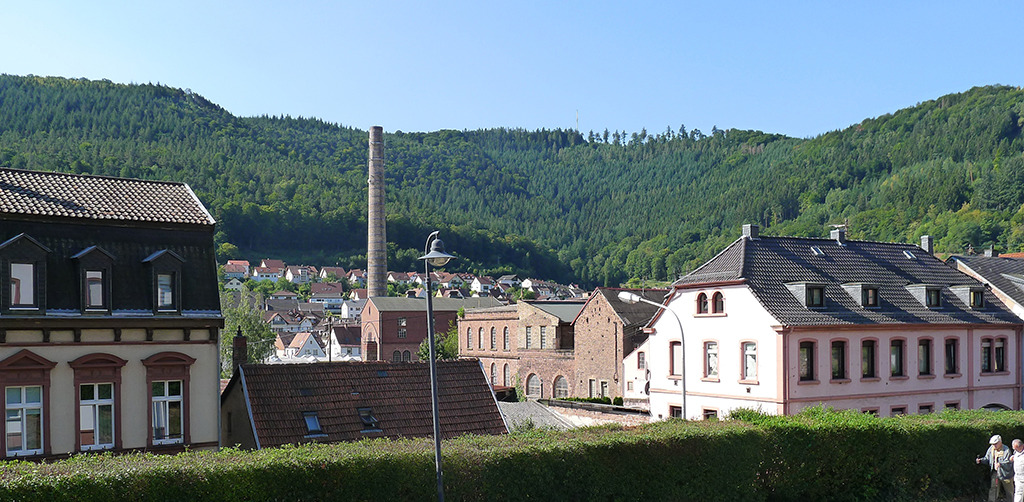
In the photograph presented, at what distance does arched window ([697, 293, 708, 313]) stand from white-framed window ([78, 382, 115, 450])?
24463 mm

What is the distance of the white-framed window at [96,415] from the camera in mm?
21016

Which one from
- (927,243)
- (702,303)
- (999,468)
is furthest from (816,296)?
(999,468)

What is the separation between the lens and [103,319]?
2116 cm

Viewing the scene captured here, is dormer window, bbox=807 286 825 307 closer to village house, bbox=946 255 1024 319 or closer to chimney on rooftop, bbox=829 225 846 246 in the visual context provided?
chimney on rooftop, bbox=829 225 846 246

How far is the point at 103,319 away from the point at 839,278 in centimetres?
2939

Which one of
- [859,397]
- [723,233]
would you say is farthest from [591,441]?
[723,233]

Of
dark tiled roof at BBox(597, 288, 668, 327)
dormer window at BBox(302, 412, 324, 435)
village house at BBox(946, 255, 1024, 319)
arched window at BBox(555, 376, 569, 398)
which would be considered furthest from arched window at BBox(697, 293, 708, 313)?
arched window at BBox(555, 376, 569, 398)

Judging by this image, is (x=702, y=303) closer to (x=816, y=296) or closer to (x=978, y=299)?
(x=816, y=296)

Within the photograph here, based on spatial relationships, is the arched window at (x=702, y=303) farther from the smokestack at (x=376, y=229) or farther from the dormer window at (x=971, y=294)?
the smokestack at (x=376, y=229)

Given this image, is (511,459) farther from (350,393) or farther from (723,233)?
(723,233)

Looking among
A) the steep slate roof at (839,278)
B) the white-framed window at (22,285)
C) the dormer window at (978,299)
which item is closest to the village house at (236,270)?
the steep slate roof at (839,278)

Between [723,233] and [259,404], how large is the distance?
6661 inches

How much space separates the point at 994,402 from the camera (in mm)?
39812

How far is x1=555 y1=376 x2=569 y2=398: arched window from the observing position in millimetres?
65062
